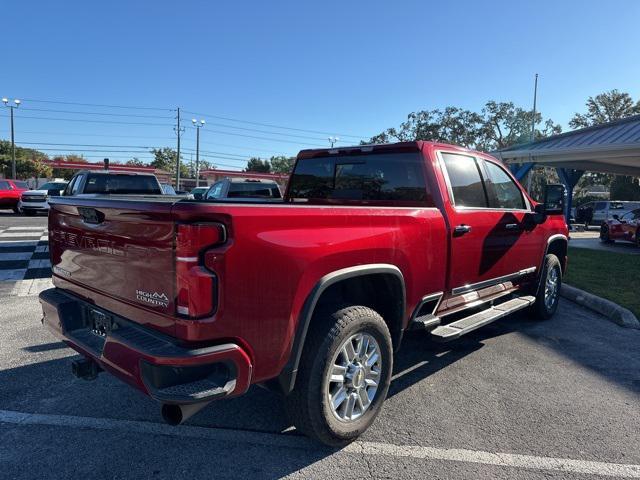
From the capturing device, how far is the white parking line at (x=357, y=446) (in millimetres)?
2803

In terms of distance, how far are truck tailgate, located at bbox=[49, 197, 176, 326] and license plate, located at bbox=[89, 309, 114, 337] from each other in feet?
0.26

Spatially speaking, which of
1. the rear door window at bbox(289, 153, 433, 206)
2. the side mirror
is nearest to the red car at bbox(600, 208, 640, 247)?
the side mirror

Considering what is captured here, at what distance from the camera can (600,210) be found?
26.5 metres

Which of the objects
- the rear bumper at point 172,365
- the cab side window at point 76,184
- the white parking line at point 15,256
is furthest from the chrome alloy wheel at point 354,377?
the cab side window at point 76,184

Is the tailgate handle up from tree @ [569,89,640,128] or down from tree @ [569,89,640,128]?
down

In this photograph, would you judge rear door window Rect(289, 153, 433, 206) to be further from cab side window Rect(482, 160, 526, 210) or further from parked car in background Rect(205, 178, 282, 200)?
parked car in background Rect(205, 178, 282, 200)

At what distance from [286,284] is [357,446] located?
1.30 metres

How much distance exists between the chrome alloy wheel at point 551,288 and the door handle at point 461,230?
8.08ft

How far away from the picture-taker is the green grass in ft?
23.2

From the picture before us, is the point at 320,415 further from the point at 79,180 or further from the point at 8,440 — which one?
the point at 79,180

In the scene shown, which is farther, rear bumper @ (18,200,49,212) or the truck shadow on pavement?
rear bumper @ (18,200,49,212)

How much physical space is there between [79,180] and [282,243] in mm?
10336

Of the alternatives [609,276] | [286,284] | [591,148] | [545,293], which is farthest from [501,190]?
[591,148]

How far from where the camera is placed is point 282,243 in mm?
2418
